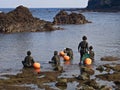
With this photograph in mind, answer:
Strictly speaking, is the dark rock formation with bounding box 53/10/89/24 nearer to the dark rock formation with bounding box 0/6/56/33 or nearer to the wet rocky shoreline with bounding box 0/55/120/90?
the dark rock formation with bounding box 0/6/56/33

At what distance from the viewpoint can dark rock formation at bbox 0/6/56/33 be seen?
61784 mm

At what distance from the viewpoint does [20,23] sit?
64062 millimetres

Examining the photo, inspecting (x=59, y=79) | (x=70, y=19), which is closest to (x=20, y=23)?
(x=70, y=19)

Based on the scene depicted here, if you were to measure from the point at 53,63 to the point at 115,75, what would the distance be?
684 centimetres

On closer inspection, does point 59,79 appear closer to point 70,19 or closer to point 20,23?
point 20,23

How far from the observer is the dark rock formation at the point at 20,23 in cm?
6178

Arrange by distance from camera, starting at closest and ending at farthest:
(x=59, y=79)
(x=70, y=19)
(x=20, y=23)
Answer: (x=59, y=79)
(x=20, y=23)
(x=70, y=19)

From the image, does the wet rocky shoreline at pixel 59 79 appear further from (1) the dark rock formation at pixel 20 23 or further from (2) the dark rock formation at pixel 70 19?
(2) the dark rock formation at pixel 70 19

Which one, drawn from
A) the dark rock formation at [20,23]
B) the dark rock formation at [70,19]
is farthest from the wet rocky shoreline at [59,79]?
the dark rock formation at [70,19]

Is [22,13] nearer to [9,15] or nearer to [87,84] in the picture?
[9,15]

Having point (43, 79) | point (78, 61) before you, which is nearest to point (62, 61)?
point (78, 61)

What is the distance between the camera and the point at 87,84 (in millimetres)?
20344

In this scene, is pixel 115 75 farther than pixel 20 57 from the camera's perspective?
No

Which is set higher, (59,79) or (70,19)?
(59,79)
